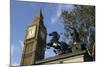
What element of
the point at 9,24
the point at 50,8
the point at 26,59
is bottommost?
the point at 26,59

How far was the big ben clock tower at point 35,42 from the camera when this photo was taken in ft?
6.82

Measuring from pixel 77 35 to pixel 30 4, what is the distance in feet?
2.10

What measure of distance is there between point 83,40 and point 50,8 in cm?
54

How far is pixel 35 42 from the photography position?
6.93 feet

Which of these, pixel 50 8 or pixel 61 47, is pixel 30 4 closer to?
pixel 50 8

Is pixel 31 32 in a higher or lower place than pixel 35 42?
higher

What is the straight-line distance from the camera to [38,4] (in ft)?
6.99

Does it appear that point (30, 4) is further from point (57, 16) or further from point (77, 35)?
point (77, 35)

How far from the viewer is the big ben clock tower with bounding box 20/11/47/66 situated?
208cm
